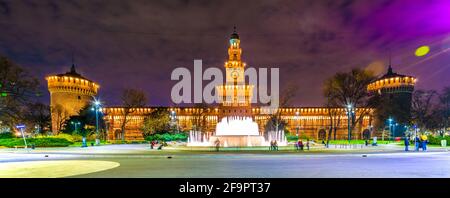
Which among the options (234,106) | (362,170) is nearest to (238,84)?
(234,106)

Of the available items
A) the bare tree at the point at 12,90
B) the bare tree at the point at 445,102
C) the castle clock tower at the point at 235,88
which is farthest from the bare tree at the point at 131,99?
the bare tree at the point at 445,102

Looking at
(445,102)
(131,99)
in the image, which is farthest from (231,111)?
(445,102)

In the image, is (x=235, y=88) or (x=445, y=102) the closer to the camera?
(x=445, y=102)

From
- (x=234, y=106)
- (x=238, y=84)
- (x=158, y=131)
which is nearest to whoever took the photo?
(x=158, y=131)

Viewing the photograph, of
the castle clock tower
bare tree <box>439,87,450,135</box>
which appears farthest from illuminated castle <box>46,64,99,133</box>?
bare tree <box>439,87,450,135</box>

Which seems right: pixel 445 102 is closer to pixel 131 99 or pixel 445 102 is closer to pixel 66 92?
pixel 131 99

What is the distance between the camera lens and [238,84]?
12056 centimetres

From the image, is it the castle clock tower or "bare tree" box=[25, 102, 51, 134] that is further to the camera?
the castle clock tower

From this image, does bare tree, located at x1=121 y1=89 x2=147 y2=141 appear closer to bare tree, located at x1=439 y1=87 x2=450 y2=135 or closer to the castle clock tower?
the castle clock tower

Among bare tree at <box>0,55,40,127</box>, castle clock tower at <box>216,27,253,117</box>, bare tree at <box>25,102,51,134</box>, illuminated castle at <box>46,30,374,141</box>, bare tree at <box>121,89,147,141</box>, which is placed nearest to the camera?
bare tree at <box>0,55,40,127</box>

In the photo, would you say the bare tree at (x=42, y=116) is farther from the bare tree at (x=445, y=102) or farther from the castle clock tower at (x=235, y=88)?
the bare tree at (x=445, y=102)

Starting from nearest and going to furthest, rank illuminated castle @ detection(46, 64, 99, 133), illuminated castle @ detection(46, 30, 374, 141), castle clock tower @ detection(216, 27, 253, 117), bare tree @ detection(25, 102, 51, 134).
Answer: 1. bare tree @ detection(25, 102, 51, 134)
2. illuminated castle @ detection(46, 64, 99, 133)
3. illuminated castle @ detection(46, 30, 374, 141)
4. castle clock tower @ detection(216, 27, 253, 117)
